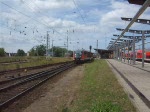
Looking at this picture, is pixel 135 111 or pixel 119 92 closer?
pixel 135 111

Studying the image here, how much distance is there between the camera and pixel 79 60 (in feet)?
223

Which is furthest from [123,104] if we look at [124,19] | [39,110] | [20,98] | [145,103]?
[124,19]

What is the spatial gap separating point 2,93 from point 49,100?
3.41 m

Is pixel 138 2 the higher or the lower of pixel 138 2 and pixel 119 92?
the higher

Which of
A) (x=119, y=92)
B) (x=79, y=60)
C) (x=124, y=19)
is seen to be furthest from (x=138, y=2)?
(x=79, y=60)

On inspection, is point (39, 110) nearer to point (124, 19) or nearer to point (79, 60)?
point (124, 19)

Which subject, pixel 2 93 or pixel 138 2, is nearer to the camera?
pixel 2 93

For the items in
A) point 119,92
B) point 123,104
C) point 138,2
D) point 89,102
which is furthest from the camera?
point 138,2

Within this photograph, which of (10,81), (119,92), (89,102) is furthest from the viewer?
(10,81)

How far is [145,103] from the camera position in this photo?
12523 mm

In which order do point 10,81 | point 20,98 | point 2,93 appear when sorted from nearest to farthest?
point 20,98 < point 2,93 < point 10,81

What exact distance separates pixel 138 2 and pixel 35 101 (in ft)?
49.8

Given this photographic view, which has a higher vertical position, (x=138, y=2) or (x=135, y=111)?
(x=138, y=2)

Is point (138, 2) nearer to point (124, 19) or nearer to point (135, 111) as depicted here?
point (124, 19)
